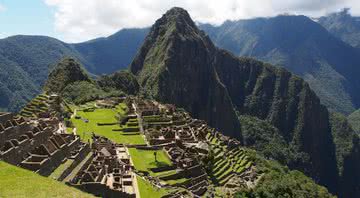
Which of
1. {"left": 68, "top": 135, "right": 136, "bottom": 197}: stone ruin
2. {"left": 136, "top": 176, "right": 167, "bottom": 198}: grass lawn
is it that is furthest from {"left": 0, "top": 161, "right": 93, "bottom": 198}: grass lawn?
{"left": 136, "top": 176, "right": 167, "bottom": 198}: grass lawn

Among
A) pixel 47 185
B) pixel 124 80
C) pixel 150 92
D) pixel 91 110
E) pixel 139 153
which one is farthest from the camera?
pixel 150 92

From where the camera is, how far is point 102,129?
262 feet

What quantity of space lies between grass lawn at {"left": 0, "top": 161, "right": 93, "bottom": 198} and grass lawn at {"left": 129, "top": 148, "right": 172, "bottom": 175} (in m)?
29.9

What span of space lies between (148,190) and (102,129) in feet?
112

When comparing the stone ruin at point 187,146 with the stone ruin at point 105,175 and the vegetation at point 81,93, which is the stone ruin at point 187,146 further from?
the vegetation at point 81,93

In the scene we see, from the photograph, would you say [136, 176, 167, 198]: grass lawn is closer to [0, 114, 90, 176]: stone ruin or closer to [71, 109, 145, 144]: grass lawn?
[0, 114, 90, 176]: stone ruin

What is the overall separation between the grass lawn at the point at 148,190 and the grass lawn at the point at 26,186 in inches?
774

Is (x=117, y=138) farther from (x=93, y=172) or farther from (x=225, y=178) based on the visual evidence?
(x=93, y=172)

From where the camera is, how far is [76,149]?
4794cm

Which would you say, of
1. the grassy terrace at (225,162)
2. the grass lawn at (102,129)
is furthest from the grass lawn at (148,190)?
the grass lawn at (102,129)

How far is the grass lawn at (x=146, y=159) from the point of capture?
189 feet

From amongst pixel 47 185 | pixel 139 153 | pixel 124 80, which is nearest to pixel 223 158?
pixel 139 153

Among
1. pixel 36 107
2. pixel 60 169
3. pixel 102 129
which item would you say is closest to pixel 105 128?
pixel 102 129

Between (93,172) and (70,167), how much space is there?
91.7 inches
